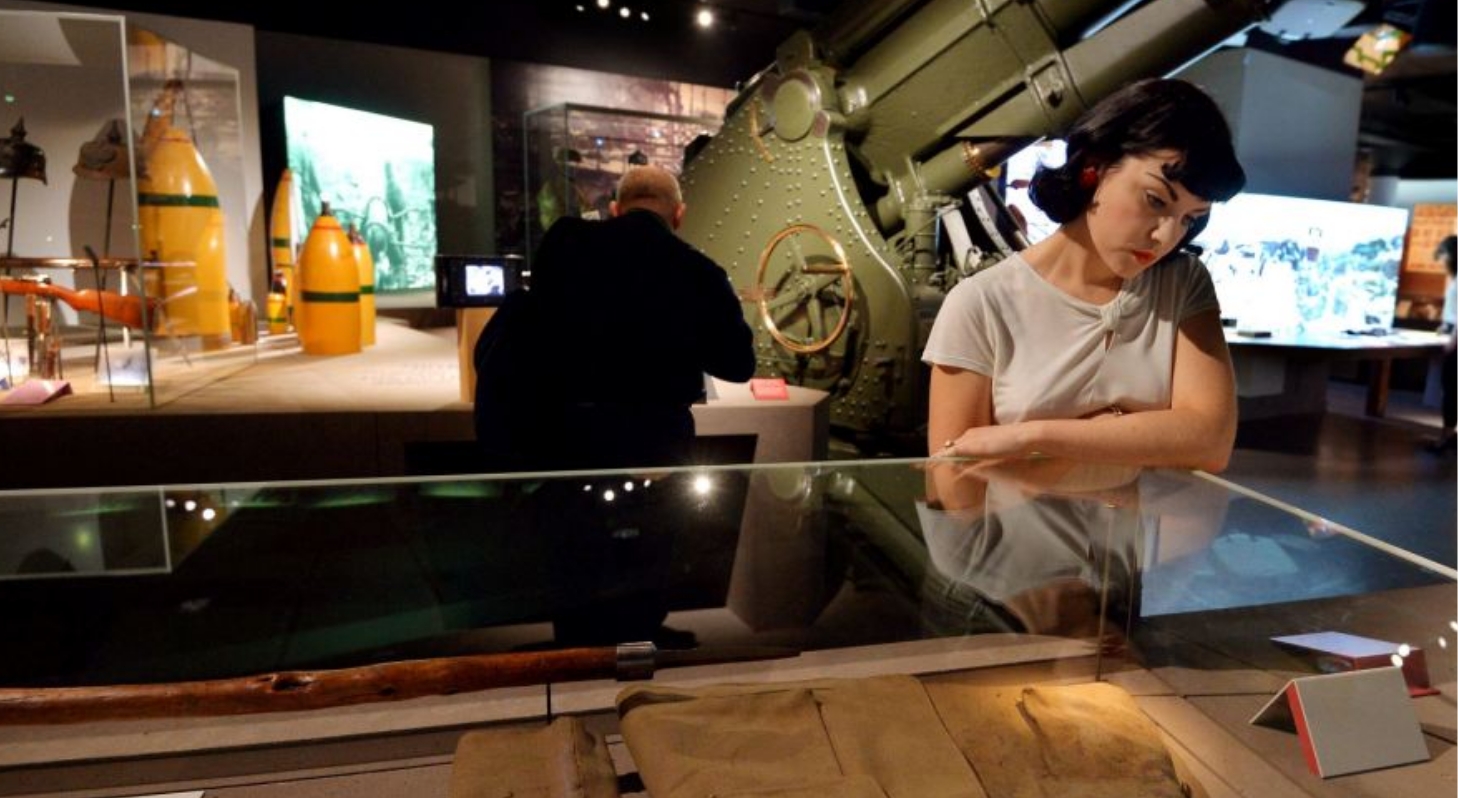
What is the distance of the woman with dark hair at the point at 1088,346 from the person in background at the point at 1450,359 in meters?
5.58

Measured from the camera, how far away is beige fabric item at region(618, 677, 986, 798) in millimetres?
1012

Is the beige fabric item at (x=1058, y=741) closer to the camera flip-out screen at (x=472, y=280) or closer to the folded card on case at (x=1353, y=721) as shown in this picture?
the folded card on case at (x=1353, y=721)

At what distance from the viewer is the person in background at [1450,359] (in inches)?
221

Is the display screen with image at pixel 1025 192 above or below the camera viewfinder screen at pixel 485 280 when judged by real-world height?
above

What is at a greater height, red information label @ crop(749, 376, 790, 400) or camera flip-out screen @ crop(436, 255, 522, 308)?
camera flip-out screen @ crop(436, 255, 522, 308)

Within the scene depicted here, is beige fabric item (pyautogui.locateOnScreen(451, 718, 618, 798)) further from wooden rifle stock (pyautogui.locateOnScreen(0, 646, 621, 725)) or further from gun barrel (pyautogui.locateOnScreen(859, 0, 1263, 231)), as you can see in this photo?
gun barrel (pyautogui.locateOnScreen(859, 0, 1263, 231))

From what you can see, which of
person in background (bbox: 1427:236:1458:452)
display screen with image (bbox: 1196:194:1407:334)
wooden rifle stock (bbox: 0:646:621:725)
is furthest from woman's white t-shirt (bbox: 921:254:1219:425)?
person in background (bbox: 1427:236:1458:452)

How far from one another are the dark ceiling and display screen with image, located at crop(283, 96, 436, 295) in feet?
1.83

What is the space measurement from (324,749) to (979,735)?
853mm

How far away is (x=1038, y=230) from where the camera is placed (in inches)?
167

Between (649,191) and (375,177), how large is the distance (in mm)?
4593

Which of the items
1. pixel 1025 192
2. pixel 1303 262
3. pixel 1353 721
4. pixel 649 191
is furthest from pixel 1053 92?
pixel 1303 262

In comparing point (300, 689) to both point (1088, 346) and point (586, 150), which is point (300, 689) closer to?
point (1088, 346)

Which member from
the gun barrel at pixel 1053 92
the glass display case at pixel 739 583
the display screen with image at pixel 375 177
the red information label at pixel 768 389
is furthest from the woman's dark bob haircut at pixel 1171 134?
the display screen with image at pixel 375 177
